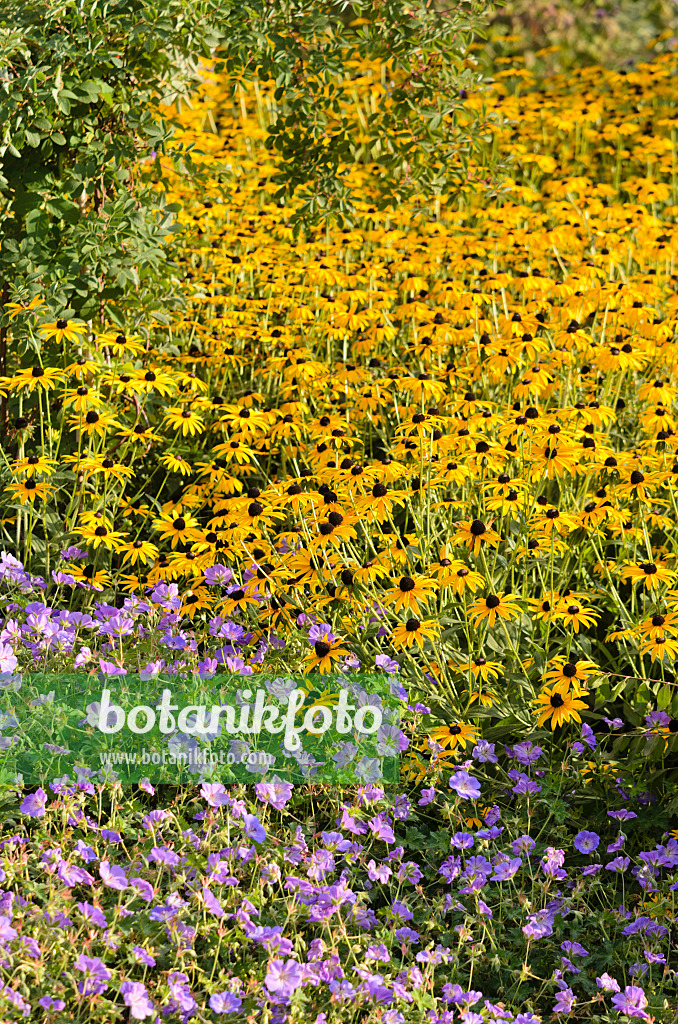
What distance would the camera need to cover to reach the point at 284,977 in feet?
7.10

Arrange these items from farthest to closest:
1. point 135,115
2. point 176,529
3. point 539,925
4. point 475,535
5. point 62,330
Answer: point 135,115
point 62,330
point 176,529
point 475,535
point 539,925

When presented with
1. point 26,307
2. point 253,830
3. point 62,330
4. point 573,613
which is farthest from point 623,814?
point 26,307

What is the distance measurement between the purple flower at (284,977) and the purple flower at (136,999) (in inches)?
9.3

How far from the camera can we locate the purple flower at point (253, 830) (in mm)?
2479

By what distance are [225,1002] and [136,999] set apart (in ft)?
0.60

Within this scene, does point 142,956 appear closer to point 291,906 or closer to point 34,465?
point 291,906

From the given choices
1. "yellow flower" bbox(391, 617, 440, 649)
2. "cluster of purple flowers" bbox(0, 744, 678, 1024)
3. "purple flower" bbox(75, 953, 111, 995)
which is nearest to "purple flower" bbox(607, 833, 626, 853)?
"cluster of purple flowers" bbox(0, 744, 678, 1024)

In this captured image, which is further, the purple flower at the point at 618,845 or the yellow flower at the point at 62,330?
the yellow flower at the point at 62,330

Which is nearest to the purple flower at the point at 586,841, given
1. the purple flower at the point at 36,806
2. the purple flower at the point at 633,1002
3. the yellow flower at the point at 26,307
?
the purple flower at the point at 633,1002

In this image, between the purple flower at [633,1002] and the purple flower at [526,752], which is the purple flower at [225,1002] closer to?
the purple flower at [633,1002]

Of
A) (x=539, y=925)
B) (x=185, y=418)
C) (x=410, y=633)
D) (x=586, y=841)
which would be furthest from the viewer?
(x=185, y=418)

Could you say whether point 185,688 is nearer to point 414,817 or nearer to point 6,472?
point 414,817

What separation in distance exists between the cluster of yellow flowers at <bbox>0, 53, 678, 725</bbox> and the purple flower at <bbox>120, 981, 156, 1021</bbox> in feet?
3.18

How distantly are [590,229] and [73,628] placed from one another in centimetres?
356
